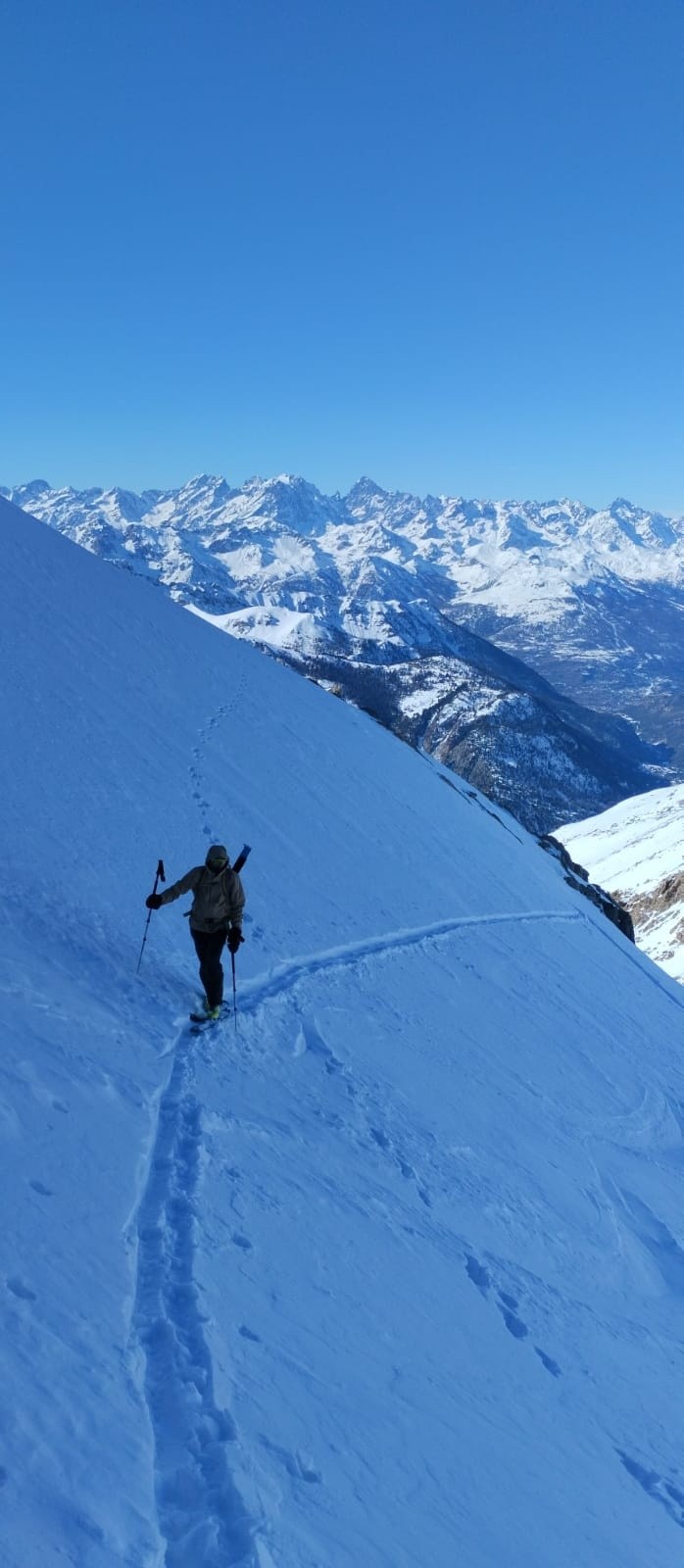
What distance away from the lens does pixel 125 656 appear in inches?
1103

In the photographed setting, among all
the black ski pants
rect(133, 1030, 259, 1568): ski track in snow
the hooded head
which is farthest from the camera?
the black ski pants

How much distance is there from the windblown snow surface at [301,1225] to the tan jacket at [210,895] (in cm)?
114

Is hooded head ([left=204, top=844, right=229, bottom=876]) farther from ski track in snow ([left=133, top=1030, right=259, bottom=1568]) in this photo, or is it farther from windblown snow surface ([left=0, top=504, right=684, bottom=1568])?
ski track in snow ([left=133, top=1030, right=259, bottom=1568])

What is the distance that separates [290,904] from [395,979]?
277cm

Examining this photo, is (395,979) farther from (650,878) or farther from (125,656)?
(650,878)

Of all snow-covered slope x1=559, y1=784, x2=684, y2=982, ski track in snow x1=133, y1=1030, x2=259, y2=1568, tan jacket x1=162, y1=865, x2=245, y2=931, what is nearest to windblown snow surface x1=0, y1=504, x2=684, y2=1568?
ski track in snow x1=133, y1=1030, x2=259, y2=1568

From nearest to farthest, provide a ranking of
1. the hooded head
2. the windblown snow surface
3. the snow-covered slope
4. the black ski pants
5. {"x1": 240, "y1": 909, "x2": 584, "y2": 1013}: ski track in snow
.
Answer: the windblown snow surface, the hooded head, the black ski pants, {"x1": 240, "y1": 909, "x2": 584, "y2": 1013}: ski track in snow, the snow-covered slope

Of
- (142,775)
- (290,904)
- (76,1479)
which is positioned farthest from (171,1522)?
(142,775)

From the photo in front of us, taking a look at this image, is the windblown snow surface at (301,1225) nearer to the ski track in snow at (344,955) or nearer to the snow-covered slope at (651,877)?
the ski track in snow at (344,955)

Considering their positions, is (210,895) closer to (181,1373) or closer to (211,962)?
(211,962)

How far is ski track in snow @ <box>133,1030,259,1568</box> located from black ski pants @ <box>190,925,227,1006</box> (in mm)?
3498

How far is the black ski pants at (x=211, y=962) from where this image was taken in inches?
448

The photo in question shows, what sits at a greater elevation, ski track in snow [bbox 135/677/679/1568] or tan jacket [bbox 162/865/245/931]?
tan jacket [bbox 162/865/245/931]

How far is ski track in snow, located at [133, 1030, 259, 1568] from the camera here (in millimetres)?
4516
